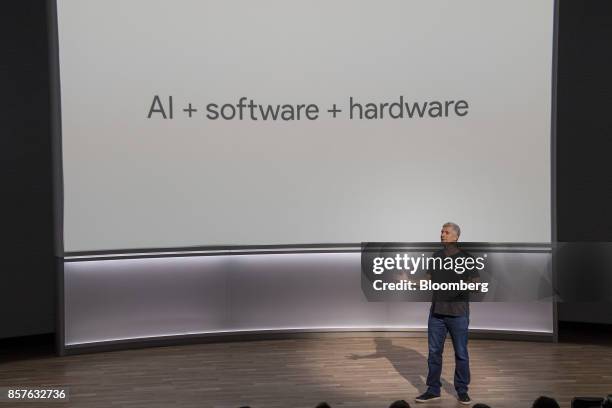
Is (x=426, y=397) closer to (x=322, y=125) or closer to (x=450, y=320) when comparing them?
(x=450, y=320)

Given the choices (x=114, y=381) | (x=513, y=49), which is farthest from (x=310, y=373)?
(x=513, y=49)

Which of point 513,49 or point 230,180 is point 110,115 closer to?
point 230,180

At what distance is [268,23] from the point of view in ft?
25.2

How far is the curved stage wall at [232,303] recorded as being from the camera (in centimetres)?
745

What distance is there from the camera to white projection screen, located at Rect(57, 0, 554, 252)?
7.48m

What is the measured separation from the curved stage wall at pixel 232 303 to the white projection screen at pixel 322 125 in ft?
0.82

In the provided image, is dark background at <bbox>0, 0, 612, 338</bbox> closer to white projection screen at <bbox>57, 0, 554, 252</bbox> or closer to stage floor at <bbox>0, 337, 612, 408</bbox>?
white projection screen at <bbox>57, 0, 554, 252</bbox>

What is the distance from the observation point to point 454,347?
5.76 meters

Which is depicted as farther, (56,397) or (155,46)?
(155,46)

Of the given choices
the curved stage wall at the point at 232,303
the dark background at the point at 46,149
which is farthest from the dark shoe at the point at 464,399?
the dark background at the point at 46,149

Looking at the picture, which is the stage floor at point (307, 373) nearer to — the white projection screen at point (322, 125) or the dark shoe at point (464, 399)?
the dark shoe at point (464, 399)

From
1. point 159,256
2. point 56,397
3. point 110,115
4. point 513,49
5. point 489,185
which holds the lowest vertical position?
point 56,397

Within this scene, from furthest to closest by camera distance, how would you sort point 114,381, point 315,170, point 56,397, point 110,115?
point 315,170 < point 110,115 < point 114,381 < point 56,397

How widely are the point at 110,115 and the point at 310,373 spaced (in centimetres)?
314
